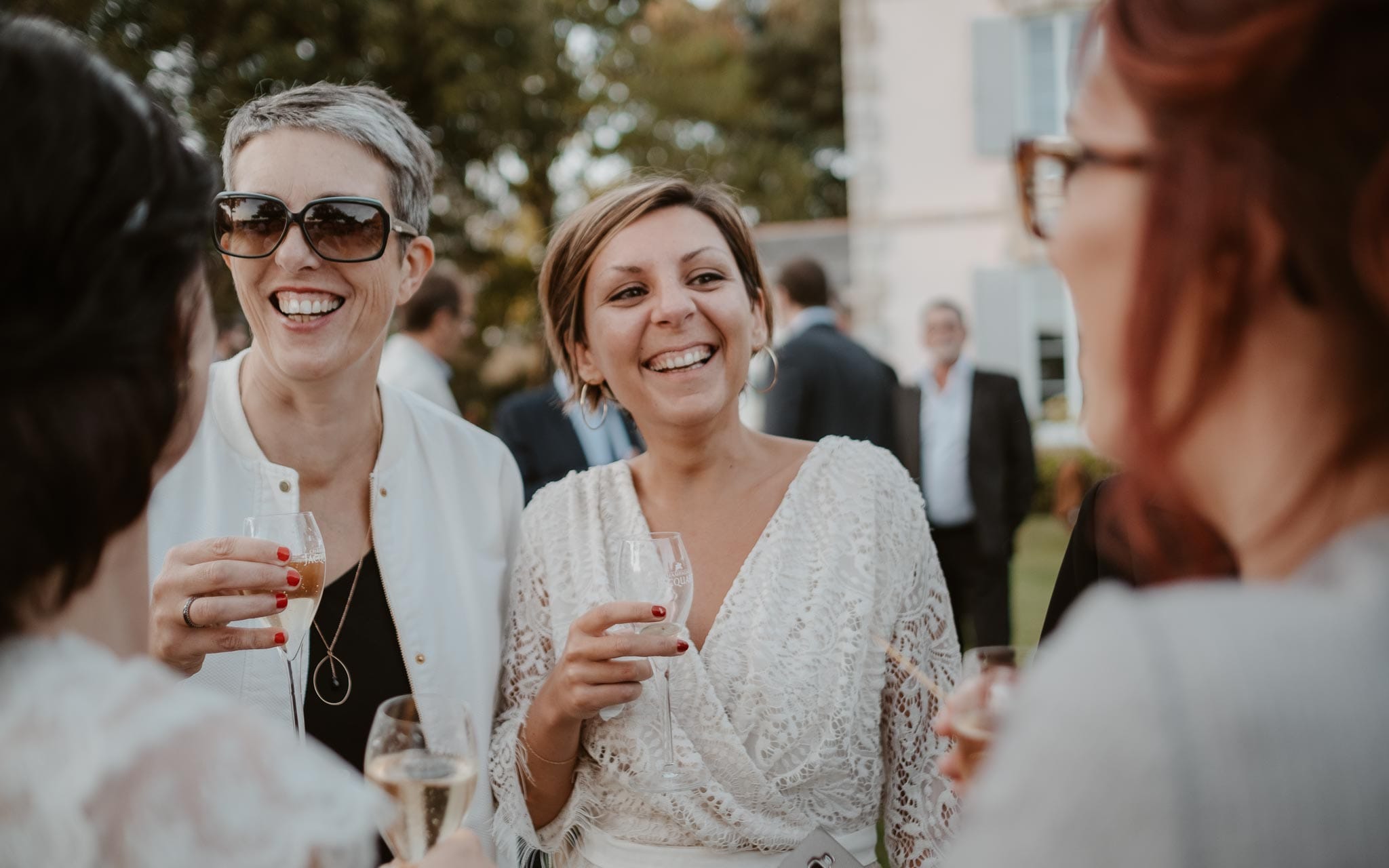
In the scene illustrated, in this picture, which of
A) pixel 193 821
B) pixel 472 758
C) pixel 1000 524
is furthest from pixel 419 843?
pixel 1000 524

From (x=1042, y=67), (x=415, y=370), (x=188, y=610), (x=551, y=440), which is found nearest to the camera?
(x=188, y=610)

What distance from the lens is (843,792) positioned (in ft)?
7.64

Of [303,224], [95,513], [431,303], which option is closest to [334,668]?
[303,224]

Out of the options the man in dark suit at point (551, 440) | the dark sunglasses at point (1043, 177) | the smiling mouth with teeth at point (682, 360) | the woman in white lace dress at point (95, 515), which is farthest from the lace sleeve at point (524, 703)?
the man in dark suit at point (551, 440)

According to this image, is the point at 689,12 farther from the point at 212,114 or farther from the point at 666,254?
the point at 666,254

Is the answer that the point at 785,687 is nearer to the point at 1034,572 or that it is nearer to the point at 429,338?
the point at 429,338

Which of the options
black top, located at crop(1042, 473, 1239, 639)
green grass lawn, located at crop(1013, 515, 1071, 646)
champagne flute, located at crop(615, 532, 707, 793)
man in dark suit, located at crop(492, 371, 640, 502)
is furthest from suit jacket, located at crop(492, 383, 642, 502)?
black top, located at crop(1042, 473, 1239, 639)

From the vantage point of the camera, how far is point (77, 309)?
1.14 meters

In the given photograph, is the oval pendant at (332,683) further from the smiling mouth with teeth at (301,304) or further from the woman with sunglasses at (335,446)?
the smiling mouth with teeth at (301,304)

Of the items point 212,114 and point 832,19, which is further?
point 832,19

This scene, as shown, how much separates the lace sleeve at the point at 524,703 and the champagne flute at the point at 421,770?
0.88 m

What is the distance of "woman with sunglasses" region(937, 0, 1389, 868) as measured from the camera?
852mm

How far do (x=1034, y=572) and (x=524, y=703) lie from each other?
927 centimetres

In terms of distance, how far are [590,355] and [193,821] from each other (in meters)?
1.86
